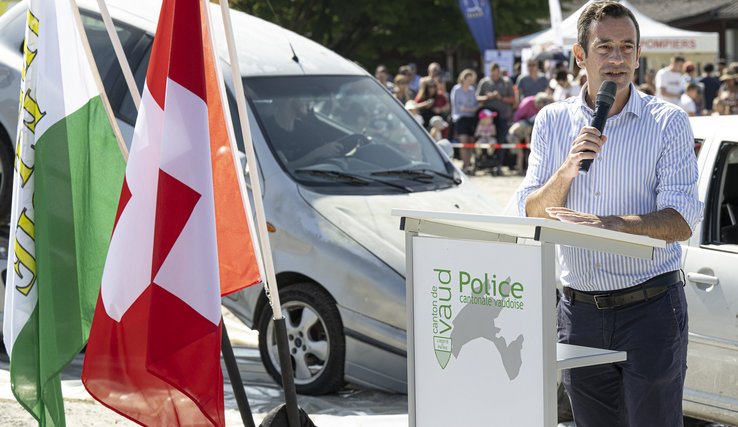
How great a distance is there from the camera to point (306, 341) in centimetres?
730

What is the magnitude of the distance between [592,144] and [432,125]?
1616 centimetres

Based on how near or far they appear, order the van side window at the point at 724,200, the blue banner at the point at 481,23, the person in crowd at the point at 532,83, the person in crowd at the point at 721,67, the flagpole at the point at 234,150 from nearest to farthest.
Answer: the flagpole at the point at 234,150
the van side window at the point at 724,200
the person in crowd at the point at 532,83
the person in crowd at the point at 721,67
the blue banner at the point at 481,23

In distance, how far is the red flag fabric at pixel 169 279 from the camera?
158 inches

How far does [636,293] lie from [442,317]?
642 mm

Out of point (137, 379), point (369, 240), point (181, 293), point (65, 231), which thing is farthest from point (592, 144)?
point (369, 240)

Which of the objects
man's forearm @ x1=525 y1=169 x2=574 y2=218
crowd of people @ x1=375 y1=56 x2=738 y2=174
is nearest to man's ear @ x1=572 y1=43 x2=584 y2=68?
man's forearm @ x1=525 y1=169 x2=574 y2=218

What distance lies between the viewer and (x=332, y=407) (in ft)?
22.9

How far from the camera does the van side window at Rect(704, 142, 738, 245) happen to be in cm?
595

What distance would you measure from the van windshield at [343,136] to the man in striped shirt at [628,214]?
3.87 metres

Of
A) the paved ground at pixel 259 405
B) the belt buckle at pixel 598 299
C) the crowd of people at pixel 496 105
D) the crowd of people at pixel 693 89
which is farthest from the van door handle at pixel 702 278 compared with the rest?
the crowd of people at pixel 496 105

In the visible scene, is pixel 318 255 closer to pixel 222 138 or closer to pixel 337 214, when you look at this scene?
pixel 337 214

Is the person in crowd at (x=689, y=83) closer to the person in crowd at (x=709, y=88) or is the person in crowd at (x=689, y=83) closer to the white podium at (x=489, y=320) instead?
the person in crowd at (x=709, y=88)

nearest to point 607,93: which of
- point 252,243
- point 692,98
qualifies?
point 252,243

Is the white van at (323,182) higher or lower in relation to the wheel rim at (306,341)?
higher
